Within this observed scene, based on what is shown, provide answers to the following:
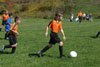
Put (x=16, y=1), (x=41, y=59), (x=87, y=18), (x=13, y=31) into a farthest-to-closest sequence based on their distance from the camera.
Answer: (x=16, y=1)
(x=87, y=18)
(x=13, y=31)
(x=41, y=59)

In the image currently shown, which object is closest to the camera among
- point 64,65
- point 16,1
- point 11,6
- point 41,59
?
point 64,65

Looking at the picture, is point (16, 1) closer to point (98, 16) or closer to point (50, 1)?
point (50, 1)

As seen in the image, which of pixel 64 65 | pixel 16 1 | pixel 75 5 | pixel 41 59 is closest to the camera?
pixel 64 65

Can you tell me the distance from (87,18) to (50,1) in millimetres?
21528

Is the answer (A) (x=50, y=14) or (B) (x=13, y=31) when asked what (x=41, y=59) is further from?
(A) (x=50, y=14)

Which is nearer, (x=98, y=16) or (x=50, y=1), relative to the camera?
(x=98, y=16)

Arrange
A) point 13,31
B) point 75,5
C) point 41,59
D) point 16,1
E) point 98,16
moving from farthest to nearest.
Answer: point 16,1
point 75,5
point 98,16
point 13,31
point 41,59

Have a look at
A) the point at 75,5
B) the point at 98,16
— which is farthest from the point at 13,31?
the point at 75,5

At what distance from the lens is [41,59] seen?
28.6 feet

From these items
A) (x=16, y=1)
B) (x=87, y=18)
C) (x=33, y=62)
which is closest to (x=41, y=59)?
(x=33, y=62)

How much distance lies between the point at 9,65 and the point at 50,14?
47.2 metres

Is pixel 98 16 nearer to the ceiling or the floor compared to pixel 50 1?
nearer to the floor

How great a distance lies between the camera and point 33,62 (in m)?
8.19

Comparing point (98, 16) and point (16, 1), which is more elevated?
point (16, 1)
